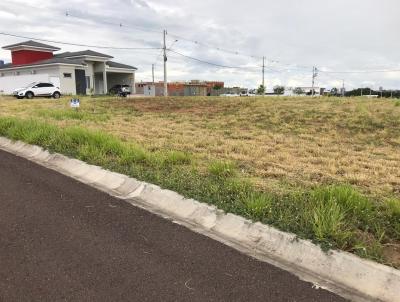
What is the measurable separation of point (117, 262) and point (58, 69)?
40839mm

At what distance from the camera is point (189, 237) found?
4707 millimetres

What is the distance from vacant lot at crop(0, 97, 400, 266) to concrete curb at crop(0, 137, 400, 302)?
0.50 ft

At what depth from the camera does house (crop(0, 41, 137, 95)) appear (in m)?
41.5

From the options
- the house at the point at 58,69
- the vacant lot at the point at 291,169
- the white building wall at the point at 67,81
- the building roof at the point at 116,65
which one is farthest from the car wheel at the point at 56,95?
the vacant lot at the point at 291,169

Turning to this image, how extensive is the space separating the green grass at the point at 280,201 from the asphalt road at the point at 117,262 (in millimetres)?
692

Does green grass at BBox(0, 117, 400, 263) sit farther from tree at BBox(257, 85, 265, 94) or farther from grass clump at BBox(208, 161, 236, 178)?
tree at BBox(257, 85, 265, 94)

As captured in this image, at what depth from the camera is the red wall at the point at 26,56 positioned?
154 ft

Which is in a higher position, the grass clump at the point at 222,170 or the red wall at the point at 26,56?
the red wall at the point at 26,56

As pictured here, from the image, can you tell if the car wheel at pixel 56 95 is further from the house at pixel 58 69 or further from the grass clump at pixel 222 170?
the grass clump at pixel 222 170

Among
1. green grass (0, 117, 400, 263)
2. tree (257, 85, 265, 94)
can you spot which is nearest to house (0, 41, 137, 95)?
green grass (0, 117, 400, 263)

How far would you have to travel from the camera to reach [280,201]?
524 centimetres

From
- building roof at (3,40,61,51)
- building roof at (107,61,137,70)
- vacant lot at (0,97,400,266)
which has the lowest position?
vacant lot at (0,97,400,266)

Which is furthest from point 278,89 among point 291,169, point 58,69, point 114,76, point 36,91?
point 291,169

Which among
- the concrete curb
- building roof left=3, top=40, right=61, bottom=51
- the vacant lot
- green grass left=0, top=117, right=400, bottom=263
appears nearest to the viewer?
the concrete curb
